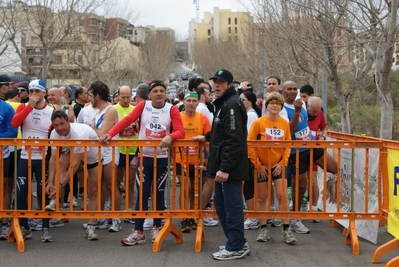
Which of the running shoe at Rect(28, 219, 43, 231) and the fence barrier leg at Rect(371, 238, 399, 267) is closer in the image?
the fence barrier leg at Rect(371, 238, 399, 267)

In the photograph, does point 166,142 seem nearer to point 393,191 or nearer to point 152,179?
point 152,179

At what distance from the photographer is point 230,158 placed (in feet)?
21.1

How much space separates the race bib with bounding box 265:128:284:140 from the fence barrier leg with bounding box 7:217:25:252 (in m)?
3.52

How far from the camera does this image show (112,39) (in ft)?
123

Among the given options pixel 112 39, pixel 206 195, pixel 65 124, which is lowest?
pixel 206 195

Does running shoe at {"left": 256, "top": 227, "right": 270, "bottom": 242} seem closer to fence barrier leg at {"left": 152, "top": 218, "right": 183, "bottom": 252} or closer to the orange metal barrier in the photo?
the orange metal barrier

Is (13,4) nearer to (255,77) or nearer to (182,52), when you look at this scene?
(255,77)

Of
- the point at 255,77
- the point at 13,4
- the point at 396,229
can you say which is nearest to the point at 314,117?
the point at 396,229

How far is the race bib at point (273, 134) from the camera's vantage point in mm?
7594

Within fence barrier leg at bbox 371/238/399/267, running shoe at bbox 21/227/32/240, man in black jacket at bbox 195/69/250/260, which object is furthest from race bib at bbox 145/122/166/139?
fence barrier leg at bbox 371/238/399/267

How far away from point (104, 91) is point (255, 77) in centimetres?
2798

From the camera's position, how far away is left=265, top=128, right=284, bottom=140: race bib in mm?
7594

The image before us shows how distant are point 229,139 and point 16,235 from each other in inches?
122

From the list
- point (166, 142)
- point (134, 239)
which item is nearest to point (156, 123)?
point (166, 142)
